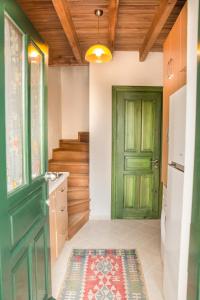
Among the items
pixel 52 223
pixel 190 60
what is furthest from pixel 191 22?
pixel 52 223

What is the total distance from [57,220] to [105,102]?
6.86 ft

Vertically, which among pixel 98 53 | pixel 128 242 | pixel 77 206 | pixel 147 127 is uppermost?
pixel 98 53

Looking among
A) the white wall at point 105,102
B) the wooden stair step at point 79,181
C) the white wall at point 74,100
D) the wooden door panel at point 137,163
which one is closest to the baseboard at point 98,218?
the white wall at point 105,102

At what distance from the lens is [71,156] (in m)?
4.27

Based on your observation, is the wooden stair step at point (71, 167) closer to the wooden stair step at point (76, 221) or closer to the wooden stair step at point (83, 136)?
the wooden stair step at point (76, 221)

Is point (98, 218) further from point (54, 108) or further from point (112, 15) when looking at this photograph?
point (112, 15)

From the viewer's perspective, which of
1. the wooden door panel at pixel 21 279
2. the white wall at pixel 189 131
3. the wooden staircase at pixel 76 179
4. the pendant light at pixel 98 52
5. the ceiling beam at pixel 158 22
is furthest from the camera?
the wooden staircase at pixel 76 179

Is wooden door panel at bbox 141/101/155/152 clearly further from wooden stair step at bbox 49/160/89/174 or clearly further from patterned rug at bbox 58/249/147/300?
patterned rug at bbox 58/249/147/300

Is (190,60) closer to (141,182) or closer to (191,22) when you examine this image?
(191,22)

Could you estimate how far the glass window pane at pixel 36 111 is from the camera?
1.49 m

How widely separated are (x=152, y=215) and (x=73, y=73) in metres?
3.43

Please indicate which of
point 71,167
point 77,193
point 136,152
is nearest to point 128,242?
point 77,193

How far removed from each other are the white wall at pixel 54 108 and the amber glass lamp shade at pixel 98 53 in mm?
1635

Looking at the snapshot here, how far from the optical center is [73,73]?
16.7 ft
